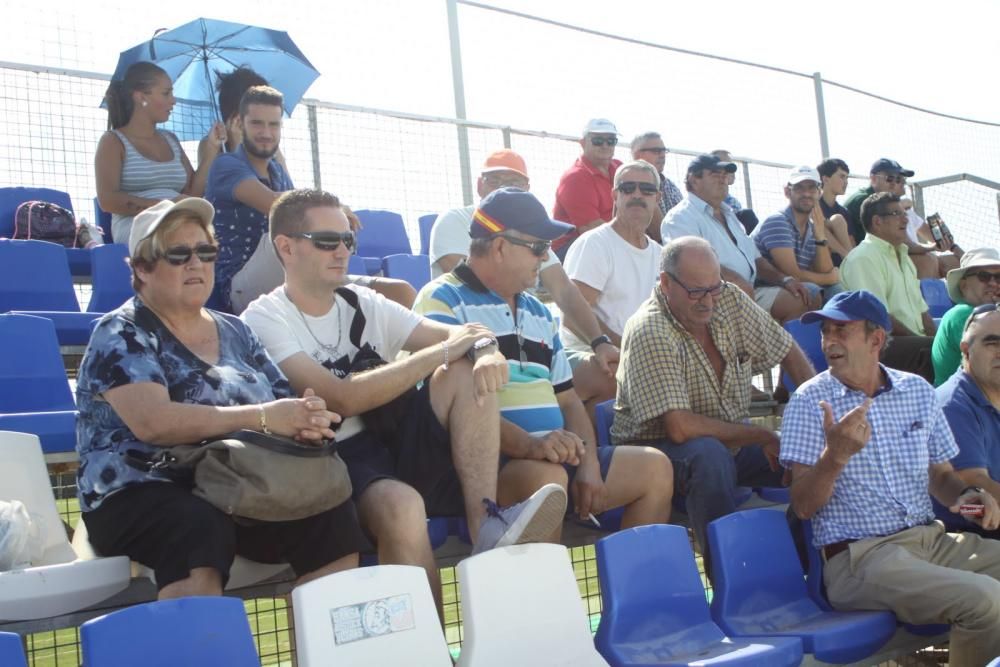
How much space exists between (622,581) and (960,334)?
2.67 m

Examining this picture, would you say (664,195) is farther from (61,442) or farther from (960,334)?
(61,442)

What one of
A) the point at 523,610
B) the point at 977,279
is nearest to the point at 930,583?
the point at 523,610

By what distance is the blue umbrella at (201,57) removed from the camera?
213 inches

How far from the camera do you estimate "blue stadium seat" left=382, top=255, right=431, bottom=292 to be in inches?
225

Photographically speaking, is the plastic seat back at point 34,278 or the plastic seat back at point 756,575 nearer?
the plastic seat back at point 756,575

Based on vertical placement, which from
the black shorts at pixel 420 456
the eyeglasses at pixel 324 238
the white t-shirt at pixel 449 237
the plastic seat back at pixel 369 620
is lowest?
the plastic seat back at pixel 369 620

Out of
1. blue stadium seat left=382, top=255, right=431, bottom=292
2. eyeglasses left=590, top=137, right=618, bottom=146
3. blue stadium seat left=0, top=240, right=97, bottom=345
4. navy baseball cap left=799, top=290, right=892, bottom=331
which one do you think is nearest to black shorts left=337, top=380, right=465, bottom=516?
navy baseball cap left=799, top=290, right=892, bottom=331

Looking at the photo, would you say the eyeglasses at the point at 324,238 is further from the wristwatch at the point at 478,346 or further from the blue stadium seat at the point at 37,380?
the blue stadium seat at the point at 37,380

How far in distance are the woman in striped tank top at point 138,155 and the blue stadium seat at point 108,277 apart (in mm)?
280

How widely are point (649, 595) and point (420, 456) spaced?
78 centimetres

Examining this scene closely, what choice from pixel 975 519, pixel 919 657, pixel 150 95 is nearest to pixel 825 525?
pixel 975 519

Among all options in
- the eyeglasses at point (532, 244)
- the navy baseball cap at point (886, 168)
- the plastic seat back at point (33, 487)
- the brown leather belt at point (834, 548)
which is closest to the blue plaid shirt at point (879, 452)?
the brown leather belt at point (834, 548)

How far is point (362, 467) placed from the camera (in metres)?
3.18

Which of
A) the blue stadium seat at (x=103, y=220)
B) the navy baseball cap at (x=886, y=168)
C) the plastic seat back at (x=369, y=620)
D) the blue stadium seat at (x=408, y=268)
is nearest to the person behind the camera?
Answer: the plastic seat back at (x=369, y=620)
